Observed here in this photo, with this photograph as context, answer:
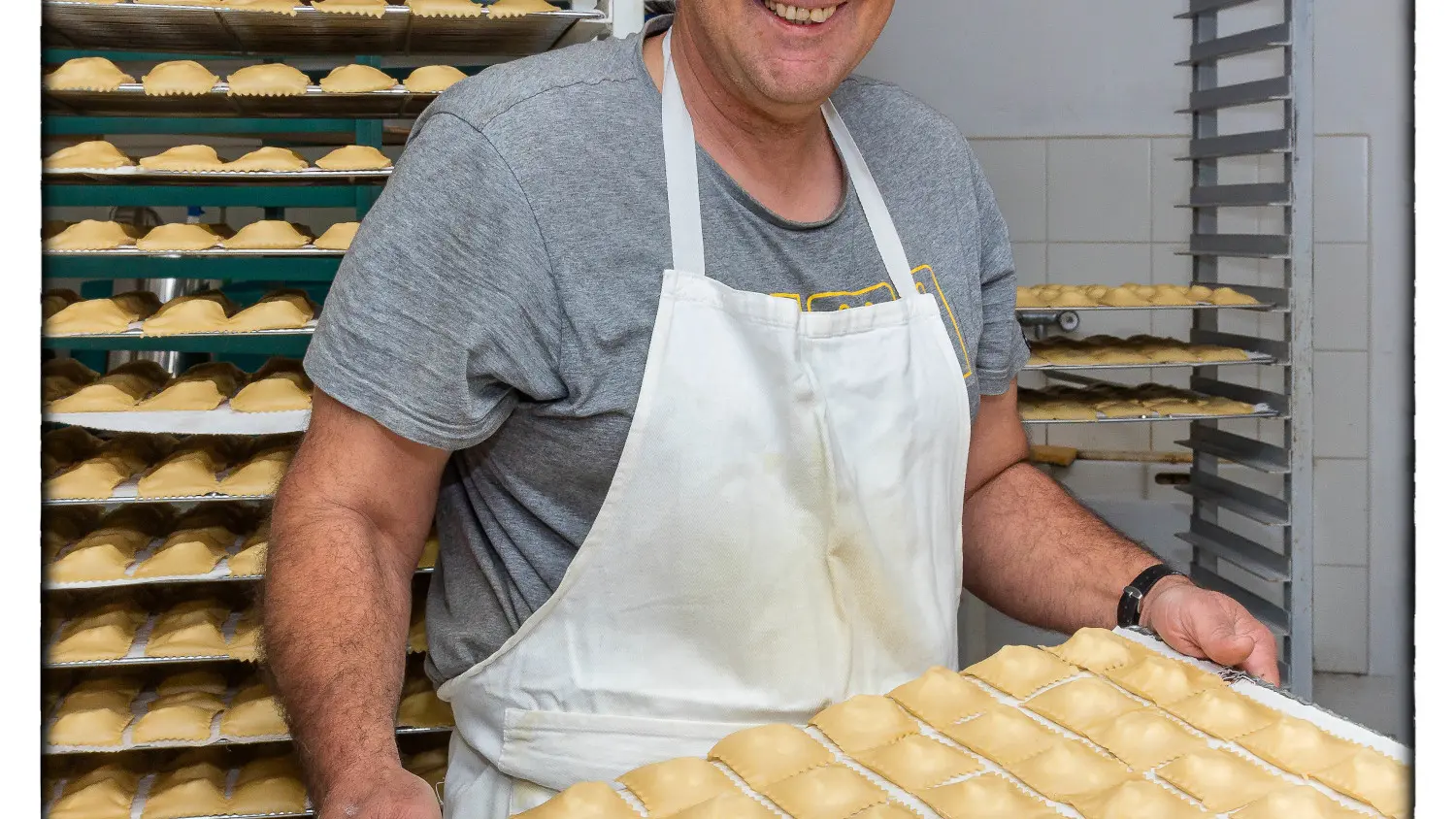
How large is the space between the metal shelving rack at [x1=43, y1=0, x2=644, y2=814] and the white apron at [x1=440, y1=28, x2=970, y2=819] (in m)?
0.69

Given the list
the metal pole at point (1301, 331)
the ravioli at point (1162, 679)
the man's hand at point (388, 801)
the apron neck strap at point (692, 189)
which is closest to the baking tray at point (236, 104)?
the apron neck strap at point (692, 189)

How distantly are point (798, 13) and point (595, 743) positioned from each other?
0.65 meters

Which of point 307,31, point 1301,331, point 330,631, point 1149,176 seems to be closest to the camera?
point 330,631

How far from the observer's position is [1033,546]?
4.36 ft

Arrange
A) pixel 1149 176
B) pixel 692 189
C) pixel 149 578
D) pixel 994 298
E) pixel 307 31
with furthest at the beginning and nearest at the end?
pixel 1149 176 → pixel 307 31 → pixel 149 578 → pixel 994 298 → pixel 692 189

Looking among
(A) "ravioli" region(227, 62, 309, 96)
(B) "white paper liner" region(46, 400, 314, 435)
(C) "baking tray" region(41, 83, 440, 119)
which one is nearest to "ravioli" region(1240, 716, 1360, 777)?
(B) "white paper liner" region(46, 400, 314, 435)

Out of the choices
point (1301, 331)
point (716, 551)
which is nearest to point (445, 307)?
point (716, 551)

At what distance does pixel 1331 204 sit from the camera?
3545 mm

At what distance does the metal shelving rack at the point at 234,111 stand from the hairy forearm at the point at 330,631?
0.71 metres

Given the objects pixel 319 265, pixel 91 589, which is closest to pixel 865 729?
pixel 319 265

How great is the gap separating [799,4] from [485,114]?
289 mm

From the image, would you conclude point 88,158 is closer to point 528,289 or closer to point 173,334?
point 173,334

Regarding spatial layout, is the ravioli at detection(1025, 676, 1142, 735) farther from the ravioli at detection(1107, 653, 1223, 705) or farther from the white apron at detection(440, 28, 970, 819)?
the white apron at detection(440, 28, 970, 819)
